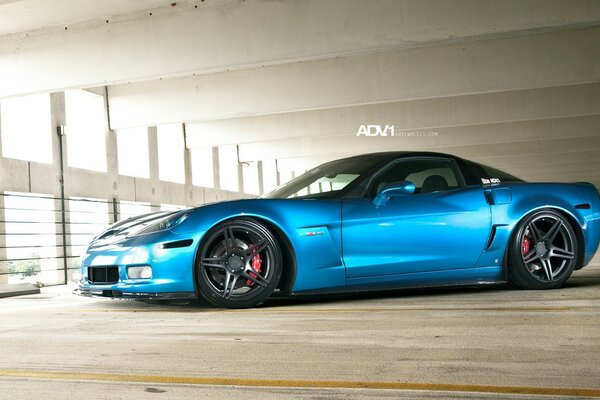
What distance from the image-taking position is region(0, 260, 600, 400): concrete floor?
2.35 m

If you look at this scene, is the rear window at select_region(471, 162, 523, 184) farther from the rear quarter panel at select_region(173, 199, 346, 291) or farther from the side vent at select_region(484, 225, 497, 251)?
the rear quarter panel at select_region(173, 199, 346, 291)

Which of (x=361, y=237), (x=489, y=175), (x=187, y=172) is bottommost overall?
(x=361, y=237)

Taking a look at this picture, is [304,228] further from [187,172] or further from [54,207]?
[187,172]

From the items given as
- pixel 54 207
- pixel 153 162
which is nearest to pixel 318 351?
pixel 54 207

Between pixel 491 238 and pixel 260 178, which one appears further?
pixel 260 178

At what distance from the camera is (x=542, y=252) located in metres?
5.69

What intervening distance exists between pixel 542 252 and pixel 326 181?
1.84 metres

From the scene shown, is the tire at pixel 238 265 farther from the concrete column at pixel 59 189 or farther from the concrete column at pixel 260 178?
the concrete column at pixel 260 178

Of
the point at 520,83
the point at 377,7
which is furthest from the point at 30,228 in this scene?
the point at 520,83

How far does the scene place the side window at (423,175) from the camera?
18.1ft

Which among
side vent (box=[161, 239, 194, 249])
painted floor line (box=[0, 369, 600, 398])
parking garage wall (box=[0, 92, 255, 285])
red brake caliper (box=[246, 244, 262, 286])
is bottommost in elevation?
painted floor line (box=[0, 369, 600, 398])

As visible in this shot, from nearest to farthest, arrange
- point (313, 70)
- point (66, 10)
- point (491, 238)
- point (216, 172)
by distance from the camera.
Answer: point (491, 238), point (66, 10), point (313, 70), point (216, 172)

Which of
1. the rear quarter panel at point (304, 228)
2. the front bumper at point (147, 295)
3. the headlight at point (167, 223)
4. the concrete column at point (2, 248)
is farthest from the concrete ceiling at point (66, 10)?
the rear quarter panel at point (304, 228)

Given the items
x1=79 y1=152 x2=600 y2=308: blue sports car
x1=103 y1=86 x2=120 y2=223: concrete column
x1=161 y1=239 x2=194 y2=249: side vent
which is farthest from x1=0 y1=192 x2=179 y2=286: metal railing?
x1=161 y1=239 x2=194 y2=249: side vent
